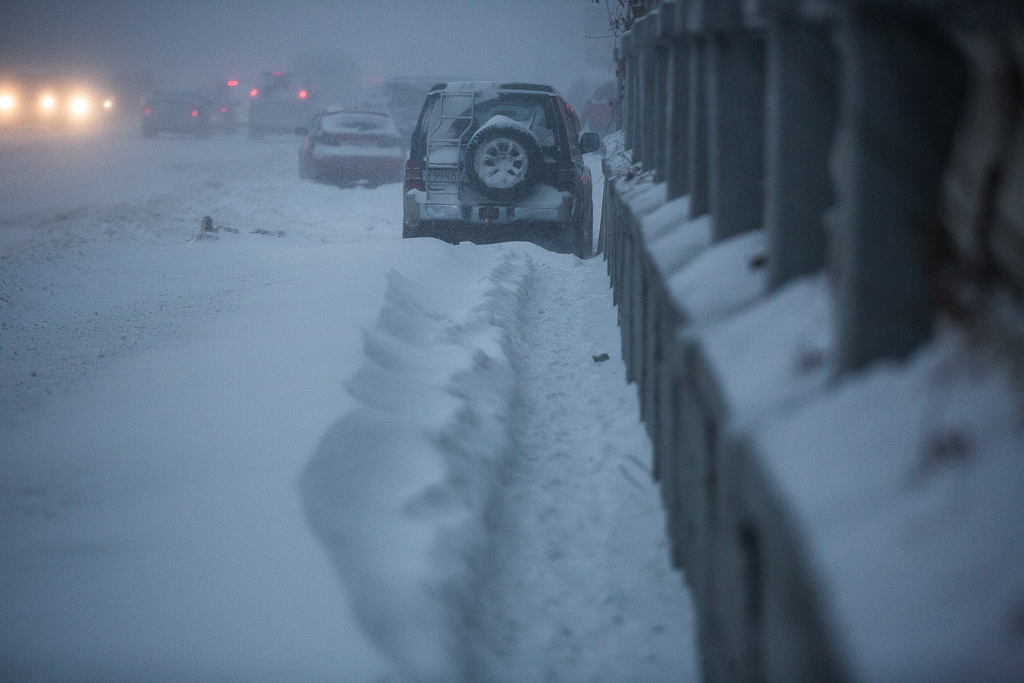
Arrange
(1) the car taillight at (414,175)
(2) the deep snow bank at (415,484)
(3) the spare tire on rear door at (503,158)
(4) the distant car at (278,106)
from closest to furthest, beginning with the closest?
(2) the deep snow bank at (415,484) → (3) the spare tire on rear door at (503,158) → (1) the car taillight at (414,175) → (4) the distant car at (278,106)

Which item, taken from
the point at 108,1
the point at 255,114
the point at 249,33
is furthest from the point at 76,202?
the point at 249,33

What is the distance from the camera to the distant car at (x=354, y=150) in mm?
15766

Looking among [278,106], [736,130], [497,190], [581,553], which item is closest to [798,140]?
[736,130]

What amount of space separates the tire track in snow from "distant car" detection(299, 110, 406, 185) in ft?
35.6

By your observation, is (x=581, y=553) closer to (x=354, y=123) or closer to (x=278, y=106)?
(x=354, y=123)

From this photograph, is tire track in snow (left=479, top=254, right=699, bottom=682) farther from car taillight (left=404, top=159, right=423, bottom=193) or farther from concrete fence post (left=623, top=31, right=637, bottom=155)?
concrete fence post (left=623, top=31, right=637, bottom=155)

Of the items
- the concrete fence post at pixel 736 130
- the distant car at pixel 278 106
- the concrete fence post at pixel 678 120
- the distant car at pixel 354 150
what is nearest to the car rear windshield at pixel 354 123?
the distant car at pixel 354 150

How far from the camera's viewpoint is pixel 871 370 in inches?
70.9

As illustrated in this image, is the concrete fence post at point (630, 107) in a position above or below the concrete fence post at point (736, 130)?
above

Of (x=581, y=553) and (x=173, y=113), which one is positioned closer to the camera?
(x=581, y=553)

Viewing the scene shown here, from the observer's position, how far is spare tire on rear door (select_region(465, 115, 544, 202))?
7762 millimetres

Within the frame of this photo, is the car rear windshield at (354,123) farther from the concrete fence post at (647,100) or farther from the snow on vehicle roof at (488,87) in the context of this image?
the concrete fence post at (647,100)

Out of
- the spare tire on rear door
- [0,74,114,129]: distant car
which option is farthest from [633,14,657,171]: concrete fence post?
[0,74,114,129]: distant car

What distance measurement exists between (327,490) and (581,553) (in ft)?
3.41
